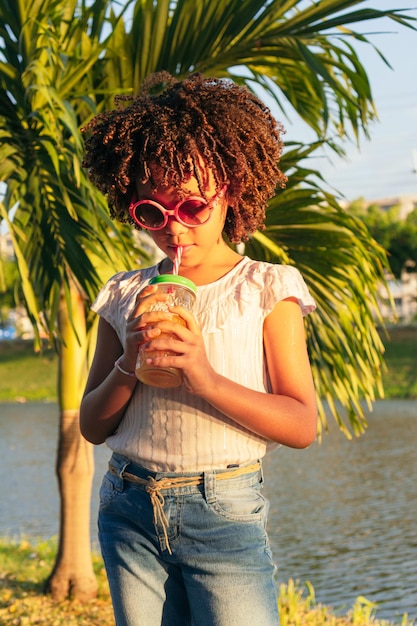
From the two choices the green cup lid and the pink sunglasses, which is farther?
the pink sunglasses

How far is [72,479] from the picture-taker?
4.91 metres

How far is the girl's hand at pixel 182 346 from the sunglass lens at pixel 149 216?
304 millimetres

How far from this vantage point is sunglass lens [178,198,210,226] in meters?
Result: 1.82

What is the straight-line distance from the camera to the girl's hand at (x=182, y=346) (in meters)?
1.57

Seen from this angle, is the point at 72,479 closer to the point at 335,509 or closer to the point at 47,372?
the point at 335,509

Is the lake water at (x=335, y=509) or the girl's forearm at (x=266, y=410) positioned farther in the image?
the lake water at (x=335, y=509)

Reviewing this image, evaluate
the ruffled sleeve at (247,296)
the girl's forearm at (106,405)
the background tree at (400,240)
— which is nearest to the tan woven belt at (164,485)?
the girl's forearm at (106,405)

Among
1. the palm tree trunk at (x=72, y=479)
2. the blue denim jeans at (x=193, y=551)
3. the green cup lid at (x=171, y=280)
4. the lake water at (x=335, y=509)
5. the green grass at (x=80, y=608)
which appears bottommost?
the lake water at (x=335, y=509)

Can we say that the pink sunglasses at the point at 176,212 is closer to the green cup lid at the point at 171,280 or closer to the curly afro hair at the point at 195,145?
the curly afro hair at the point at 195,145

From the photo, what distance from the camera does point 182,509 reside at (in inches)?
68.5

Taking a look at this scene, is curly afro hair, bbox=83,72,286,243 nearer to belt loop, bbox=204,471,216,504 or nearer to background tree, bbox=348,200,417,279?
belt loop, bbox=204,471,216,504

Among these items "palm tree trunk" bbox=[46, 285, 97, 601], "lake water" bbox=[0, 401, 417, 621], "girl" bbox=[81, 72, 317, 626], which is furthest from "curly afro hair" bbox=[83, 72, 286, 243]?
"lake water" bbox=[0, 401, 417, 621]

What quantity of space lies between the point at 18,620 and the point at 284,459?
832 cm

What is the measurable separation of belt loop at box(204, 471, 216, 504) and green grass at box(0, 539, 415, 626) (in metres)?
2.85
